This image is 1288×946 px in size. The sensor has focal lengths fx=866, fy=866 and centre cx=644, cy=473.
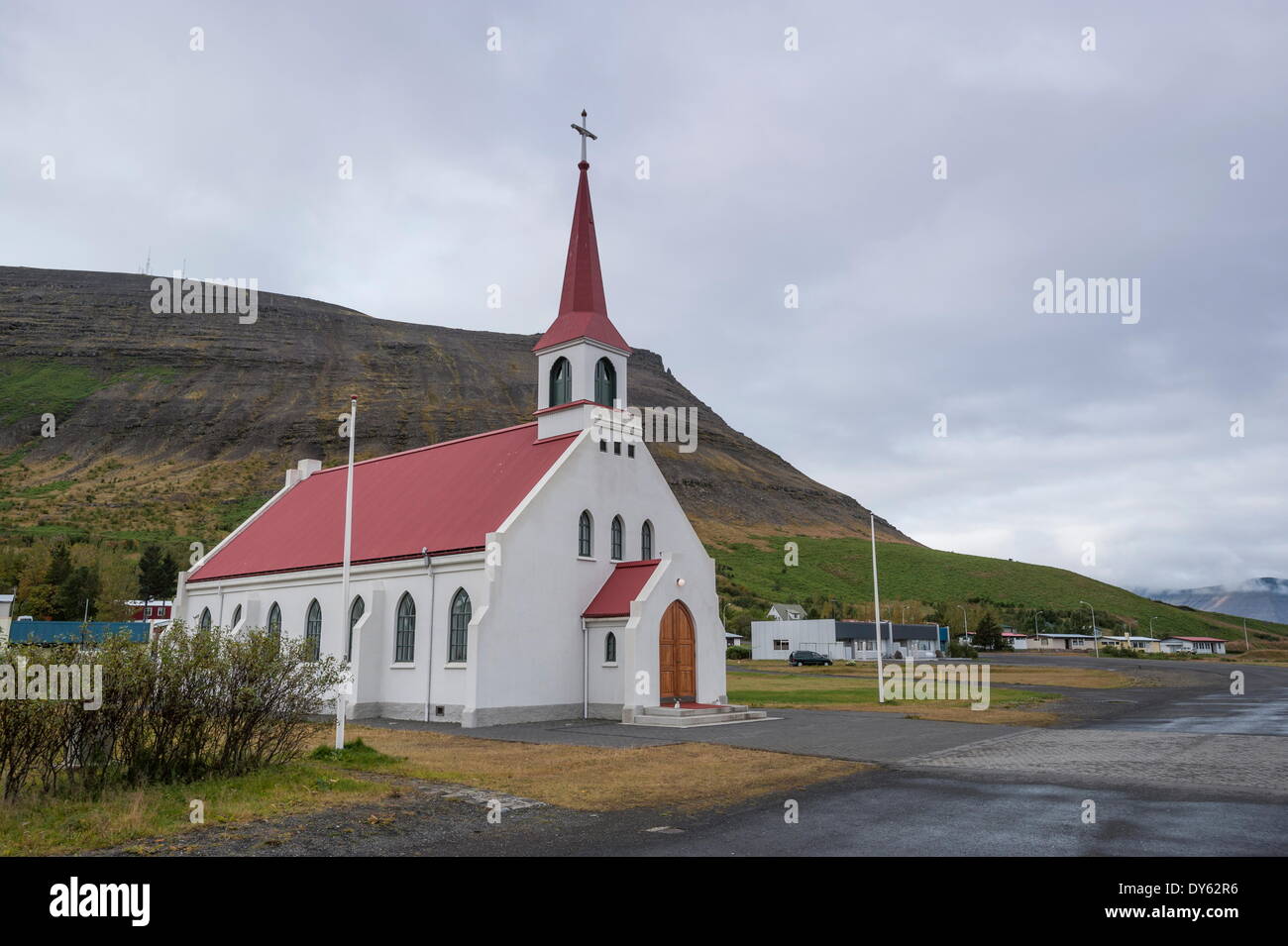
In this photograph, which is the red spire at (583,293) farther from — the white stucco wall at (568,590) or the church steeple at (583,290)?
the white stucco wall at (568,590)

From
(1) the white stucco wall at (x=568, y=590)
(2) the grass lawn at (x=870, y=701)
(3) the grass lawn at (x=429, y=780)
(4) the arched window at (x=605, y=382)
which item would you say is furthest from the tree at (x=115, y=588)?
(3) the grass lawn at (x=429, y=780)

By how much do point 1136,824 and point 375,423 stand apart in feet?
582

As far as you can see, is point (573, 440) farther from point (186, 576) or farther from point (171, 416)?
point (171, 416)

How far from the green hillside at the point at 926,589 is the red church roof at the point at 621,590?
75.7 m

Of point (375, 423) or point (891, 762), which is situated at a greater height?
point (375, 423)

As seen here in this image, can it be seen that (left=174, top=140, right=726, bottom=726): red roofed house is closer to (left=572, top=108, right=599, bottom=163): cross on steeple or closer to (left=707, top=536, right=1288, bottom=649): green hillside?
(left=572, top=108, right=599, bottom=163): cross on steeple

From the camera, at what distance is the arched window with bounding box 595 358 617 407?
32.5 metres

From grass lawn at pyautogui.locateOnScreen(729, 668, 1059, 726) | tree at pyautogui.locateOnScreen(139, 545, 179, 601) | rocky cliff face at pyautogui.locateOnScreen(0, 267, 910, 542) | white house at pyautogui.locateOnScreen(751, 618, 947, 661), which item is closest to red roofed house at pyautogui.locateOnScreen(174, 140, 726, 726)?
grass lawn at pyautogui.locateOnScreen(729, 668, 1059, 726)

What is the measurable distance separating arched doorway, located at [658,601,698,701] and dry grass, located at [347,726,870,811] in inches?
302

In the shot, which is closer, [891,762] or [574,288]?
[891,762]

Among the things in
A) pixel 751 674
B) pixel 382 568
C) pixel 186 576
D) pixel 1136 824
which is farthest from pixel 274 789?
pixel 751 674

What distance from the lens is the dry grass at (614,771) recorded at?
13.7 meters

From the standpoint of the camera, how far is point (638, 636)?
27.6m
